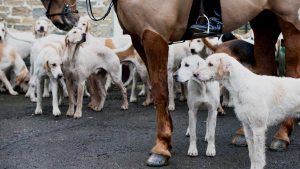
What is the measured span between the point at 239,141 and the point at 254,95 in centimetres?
149

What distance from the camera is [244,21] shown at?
6355mm

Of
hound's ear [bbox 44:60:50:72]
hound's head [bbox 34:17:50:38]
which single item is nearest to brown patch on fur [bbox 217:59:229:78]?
hound's ear [bbox 44:60:50:72]

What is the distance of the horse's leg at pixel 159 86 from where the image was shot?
580 centimetres

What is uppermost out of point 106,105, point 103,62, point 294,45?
point 294,45

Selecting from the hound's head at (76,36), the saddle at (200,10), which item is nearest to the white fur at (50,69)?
the hound's head at (76,36)

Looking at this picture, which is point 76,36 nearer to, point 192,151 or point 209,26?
point 192,151

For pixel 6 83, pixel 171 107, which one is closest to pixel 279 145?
pixel 171 107

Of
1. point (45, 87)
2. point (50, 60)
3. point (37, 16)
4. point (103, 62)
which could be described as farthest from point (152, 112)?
point (37, 16)

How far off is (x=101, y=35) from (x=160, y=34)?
24.7 feet

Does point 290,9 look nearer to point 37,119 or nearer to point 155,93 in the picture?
point 155,93

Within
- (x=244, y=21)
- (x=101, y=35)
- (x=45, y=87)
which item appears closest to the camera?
(x=244, y=21)

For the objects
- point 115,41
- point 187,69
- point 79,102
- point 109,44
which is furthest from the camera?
point 115,41

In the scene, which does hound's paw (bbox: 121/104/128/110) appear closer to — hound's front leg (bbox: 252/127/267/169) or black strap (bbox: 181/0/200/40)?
black strap (bbox: 181/0/200/40)

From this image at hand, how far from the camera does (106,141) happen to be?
7.40m
